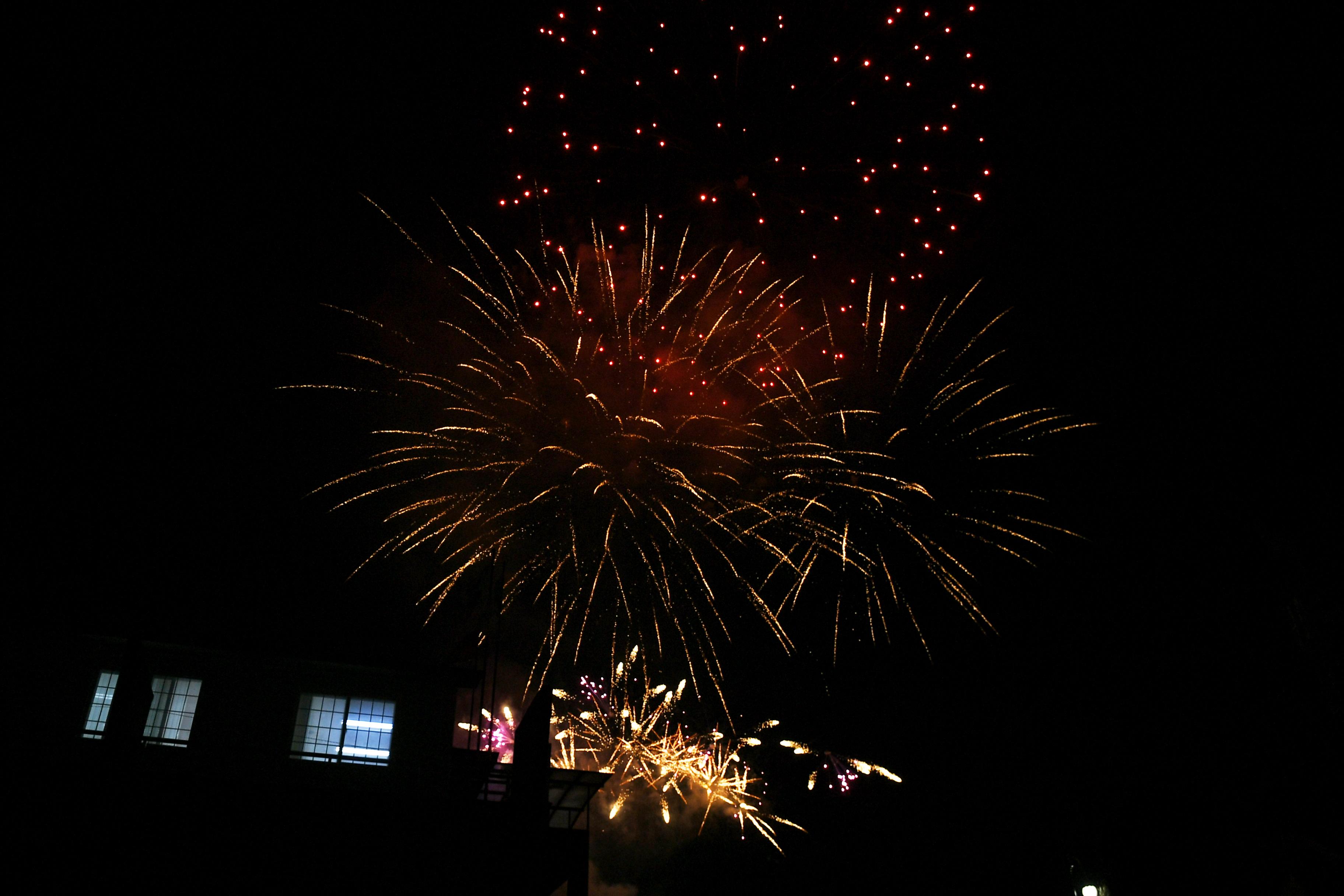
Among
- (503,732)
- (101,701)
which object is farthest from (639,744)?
(101,701)

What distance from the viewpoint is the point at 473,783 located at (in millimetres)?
11430

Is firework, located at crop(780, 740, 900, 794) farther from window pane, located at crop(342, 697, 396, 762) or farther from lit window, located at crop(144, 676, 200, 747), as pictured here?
lit window, located at crop(144, 676, 200, 747)

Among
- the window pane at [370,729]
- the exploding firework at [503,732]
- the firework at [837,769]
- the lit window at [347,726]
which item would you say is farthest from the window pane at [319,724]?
the firework at [837,769]

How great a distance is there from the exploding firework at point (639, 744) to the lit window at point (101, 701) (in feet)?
28.1

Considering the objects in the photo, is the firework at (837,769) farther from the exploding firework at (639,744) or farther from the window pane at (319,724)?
the window pane at (319,724)

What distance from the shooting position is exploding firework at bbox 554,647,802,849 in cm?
2041

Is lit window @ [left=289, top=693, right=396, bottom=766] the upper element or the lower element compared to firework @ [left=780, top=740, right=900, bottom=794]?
upper

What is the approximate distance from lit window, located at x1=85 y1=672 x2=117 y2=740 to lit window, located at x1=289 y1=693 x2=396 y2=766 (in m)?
2.89

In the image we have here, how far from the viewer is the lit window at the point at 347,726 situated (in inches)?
567

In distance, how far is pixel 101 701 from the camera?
44.2 ft

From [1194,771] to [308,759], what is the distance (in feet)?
56.4

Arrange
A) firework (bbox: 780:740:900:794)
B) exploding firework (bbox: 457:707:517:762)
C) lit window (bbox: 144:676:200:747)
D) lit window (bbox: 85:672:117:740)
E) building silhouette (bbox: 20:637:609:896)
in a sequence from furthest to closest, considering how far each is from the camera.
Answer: firework (bbox: 780:740:900:794)
exploding firework (bbox: 457:707:517:762)
lit window (bbox: 144:676:200:747)
lit window (bbox: 85:672:117:740)
building silhouette (bbox: 20:637:609:896)

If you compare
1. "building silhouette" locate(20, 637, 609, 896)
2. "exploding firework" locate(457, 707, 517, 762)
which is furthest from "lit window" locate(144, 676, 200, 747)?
"exploding firework" locate(457, 707, 517, 762)

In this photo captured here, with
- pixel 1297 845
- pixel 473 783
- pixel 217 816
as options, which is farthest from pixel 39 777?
pixel 1297 845
